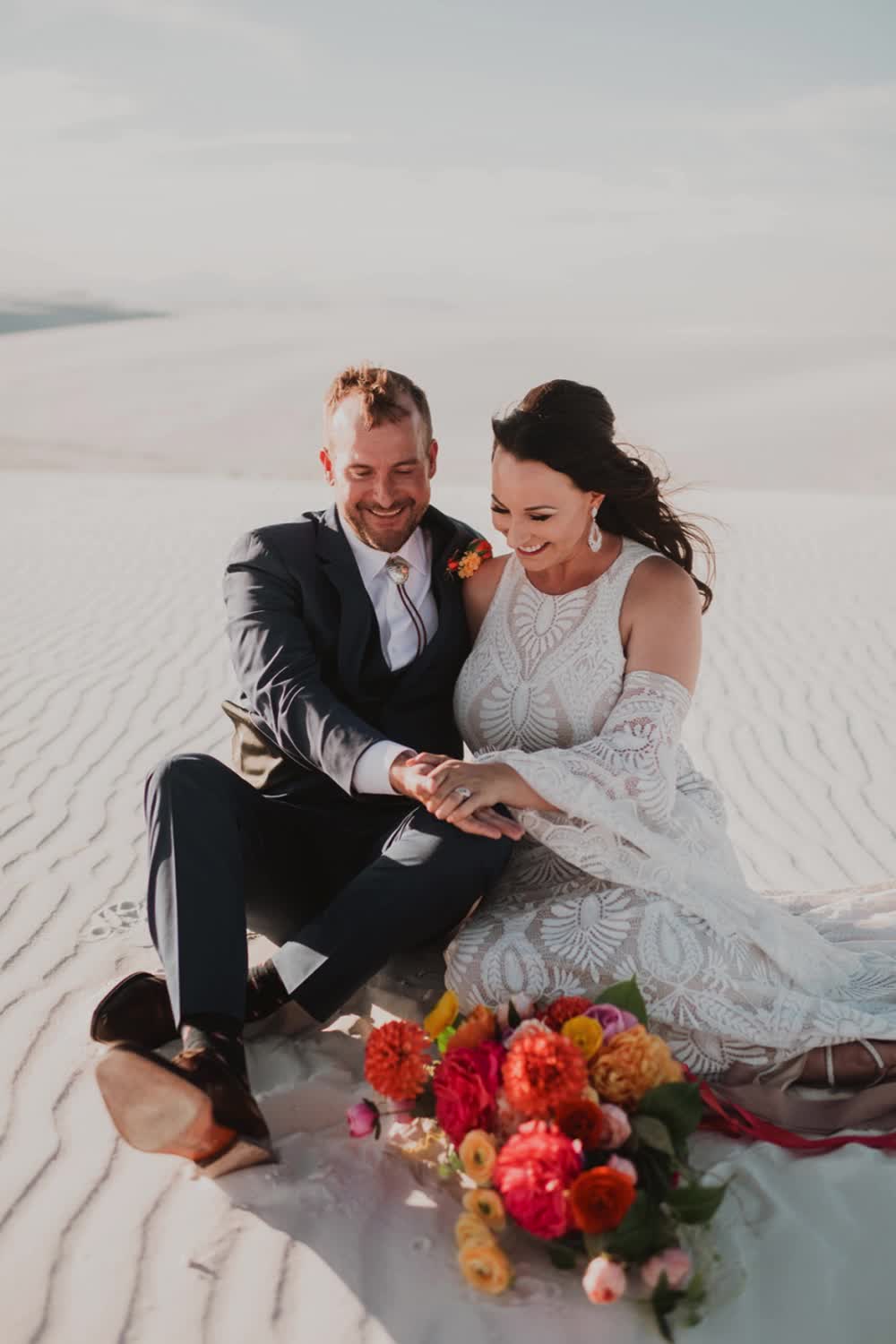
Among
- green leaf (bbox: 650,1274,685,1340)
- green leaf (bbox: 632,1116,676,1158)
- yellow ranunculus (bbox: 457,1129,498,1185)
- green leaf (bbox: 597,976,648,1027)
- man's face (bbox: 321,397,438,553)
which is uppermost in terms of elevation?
man's face (bbox: 321,397,438,553)

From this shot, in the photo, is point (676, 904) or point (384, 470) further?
point (384, 470)

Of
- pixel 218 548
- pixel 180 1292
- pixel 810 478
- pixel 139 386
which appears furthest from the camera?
pixel 139 386

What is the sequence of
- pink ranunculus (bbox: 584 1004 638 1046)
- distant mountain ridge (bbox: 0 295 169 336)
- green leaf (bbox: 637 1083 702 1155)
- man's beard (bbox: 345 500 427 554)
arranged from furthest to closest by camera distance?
distant mountain ridge (bbox: 0 295 169 336) → man's beard (bbox: 345 500 427 554) → pink ranunculus (bbox: 584 1004 638 1046) → green leaf (bbox: 637 1083 702 1155)

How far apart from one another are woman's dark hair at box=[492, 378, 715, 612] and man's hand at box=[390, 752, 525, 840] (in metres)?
0.87

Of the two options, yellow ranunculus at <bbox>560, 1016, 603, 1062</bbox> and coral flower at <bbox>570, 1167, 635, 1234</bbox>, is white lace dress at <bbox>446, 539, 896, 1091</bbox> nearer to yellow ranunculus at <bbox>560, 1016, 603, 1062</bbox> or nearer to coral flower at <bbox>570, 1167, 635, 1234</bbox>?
yellow ranunculus at <bbox>560, 1016, 603, 1062</bbox>

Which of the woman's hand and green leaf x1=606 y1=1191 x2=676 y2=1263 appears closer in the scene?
green leaf x1=606 y1=1191 x2=676 y2=1263

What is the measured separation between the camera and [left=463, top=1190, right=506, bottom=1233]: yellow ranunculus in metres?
2.33

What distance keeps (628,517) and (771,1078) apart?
156 centimetres

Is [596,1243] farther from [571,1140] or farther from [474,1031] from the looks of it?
[474,1031]

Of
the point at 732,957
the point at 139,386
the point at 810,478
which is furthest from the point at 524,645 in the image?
the point at 139,386

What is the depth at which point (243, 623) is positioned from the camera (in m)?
3.43

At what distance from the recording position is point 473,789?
9.72 ft

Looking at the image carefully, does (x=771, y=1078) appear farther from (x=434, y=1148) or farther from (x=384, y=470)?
(x=384, y=470)

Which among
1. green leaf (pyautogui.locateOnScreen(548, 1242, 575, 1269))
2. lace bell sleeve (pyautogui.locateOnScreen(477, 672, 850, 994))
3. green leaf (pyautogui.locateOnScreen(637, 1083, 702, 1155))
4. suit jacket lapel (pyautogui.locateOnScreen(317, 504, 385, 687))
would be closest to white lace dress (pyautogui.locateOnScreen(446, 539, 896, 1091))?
lace bell sleeve (pyautogui.locateOnScreen(477, 672, 850, 994))
